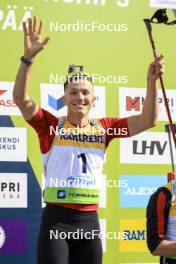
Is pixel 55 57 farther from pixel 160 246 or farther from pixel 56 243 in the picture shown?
pixel 160 246

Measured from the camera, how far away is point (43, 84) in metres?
3.32

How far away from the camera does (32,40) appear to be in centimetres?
233

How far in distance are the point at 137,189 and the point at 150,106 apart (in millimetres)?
993

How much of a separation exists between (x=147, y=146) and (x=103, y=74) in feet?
1.69

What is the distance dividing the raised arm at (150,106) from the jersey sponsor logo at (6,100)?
2.90 feet

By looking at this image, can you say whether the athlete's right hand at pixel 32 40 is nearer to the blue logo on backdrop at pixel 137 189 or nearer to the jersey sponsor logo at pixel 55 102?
the jersey sponsor logo at pixel 55 102

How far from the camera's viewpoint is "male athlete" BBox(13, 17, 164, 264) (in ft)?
7.97

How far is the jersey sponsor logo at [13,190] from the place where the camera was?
3229 mm

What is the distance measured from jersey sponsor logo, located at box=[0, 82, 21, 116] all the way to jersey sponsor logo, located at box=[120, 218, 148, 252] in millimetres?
923

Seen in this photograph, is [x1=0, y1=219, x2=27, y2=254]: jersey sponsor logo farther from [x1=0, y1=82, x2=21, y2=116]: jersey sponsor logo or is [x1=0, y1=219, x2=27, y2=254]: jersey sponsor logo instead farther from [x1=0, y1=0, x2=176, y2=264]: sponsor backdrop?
[x1=0, y1=82, x2=21, y2=116]: jersey sponsor logo

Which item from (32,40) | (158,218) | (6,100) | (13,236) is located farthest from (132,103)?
(158,218)

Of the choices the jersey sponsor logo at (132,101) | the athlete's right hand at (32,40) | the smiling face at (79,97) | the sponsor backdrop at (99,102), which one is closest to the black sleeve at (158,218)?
the smiling face at (79,97)

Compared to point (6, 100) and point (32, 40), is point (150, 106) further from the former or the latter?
point (6, 100)

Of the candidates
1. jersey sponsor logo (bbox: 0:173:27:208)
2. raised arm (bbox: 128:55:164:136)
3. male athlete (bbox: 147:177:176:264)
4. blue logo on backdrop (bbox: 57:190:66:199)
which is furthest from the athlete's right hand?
jersey sponsor logo (bbox: 0:173:27:208)
